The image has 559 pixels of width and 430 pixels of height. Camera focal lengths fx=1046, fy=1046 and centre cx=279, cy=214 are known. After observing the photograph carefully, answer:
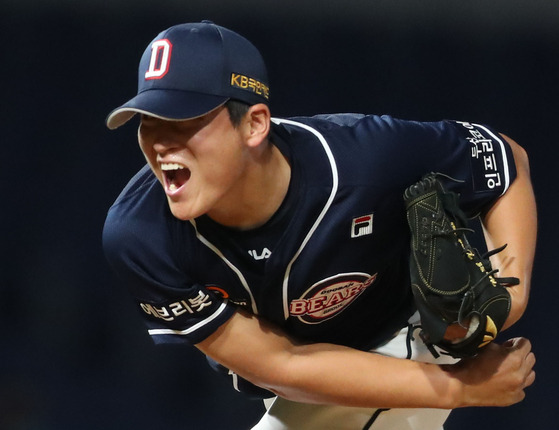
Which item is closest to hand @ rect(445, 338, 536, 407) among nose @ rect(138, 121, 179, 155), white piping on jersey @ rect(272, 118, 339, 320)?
Result: white piping on jersey @ rect(272, 118, 339, 320)

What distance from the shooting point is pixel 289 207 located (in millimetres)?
2021

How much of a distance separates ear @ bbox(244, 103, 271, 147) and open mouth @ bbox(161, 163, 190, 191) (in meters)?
0.13

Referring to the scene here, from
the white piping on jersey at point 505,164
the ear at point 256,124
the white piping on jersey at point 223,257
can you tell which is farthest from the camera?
the white piping on jersey at point 505,164

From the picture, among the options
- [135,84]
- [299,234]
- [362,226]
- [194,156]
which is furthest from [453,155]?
[135,84]

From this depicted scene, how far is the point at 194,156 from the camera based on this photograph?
1857 millimetres

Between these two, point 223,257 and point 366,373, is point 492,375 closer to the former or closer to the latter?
point 366,373

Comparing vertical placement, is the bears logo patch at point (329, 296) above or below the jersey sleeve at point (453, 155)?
below

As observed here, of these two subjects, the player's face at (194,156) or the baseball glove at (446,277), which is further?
the baseball glove at (446,277)

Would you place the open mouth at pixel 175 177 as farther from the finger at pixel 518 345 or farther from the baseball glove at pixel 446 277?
the finger at pixel 518 345

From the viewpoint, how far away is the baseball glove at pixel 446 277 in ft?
6.63

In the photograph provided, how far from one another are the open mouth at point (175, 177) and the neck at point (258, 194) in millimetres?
106

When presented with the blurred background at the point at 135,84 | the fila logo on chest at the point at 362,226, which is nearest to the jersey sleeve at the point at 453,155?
the fila logo on chest at the point at 362,226

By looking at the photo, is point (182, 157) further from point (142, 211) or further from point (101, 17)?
point (101, 17)

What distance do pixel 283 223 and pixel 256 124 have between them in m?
0.22
